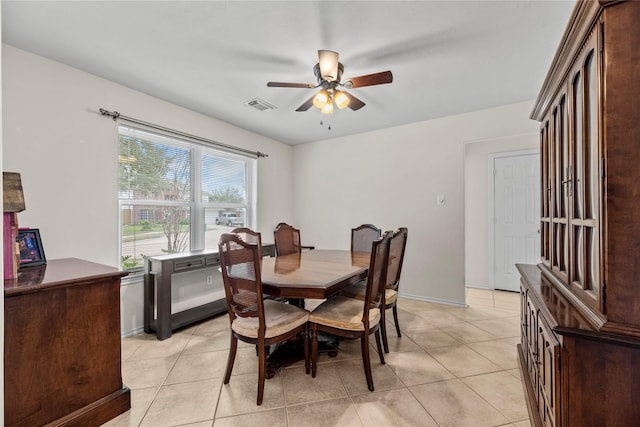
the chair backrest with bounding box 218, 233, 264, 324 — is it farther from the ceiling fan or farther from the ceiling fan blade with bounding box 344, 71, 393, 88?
the ceiling fan blade with bounding box 344, 71, 393, 88

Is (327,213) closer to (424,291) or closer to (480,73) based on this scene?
(424,291)

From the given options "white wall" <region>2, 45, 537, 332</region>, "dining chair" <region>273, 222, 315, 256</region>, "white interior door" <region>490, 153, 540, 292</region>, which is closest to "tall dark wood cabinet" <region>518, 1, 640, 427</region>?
"white wall" <region>2, 45, 537, 332</region>

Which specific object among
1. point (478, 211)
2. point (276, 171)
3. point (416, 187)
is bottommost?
point (478, 211)

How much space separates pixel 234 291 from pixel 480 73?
273cm

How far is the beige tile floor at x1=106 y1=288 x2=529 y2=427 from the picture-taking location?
160cm

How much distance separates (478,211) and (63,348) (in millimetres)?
4842

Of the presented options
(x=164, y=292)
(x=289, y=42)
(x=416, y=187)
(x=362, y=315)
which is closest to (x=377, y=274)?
(x=362, y=315)

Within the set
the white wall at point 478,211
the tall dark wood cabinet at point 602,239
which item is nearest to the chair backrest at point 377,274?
the tall dark wood cabinet at point 602,239

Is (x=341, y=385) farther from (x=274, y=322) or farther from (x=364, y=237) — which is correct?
(x=364, y=237)

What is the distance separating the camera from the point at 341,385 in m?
1.90

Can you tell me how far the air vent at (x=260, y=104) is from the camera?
3.03 meters

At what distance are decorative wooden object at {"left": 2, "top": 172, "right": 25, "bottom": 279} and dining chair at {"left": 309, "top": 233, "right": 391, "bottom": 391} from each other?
1.68 m

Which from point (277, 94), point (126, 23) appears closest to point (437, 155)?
point (277, 94)

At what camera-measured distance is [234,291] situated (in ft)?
5.99
